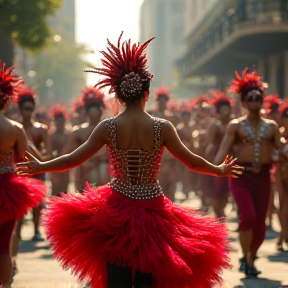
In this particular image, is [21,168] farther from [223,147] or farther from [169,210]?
[223,147]

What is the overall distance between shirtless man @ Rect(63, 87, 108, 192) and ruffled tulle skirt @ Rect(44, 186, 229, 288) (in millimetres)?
5644

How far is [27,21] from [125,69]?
2157 centimetres

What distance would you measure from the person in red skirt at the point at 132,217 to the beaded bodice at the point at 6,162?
71.8 inches

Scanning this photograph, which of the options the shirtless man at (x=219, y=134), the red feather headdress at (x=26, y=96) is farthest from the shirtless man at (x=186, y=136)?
the red feather headdress at (x=26, y=96)

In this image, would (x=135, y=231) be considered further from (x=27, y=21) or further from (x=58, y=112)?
(x=27, y=21)

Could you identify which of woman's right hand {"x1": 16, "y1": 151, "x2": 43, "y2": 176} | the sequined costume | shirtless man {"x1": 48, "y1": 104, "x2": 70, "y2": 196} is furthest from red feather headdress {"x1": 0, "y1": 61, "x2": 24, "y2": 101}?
shirtless man {"x1": 48, "y1": 104, "x2": 70, "y2": 196}

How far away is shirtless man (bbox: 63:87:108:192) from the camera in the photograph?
1244 centimetres

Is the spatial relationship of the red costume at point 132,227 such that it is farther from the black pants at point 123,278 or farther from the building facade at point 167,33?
the building facade at point 167,33

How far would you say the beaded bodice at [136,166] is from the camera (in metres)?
6.65

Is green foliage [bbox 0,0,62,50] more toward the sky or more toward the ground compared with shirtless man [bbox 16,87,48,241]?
more toward the sky

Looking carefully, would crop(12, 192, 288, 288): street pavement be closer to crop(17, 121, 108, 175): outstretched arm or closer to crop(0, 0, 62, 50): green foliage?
crop(17, 121, 108, 175): outstretched arm

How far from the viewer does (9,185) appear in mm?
8594

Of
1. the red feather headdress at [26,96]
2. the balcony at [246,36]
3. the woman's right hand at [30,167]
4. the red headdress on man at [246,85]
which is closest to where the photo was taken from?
the woman's right hand at [30,167]

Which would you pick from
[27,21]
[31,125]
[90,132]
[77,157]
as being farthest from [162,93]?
[27,21]
